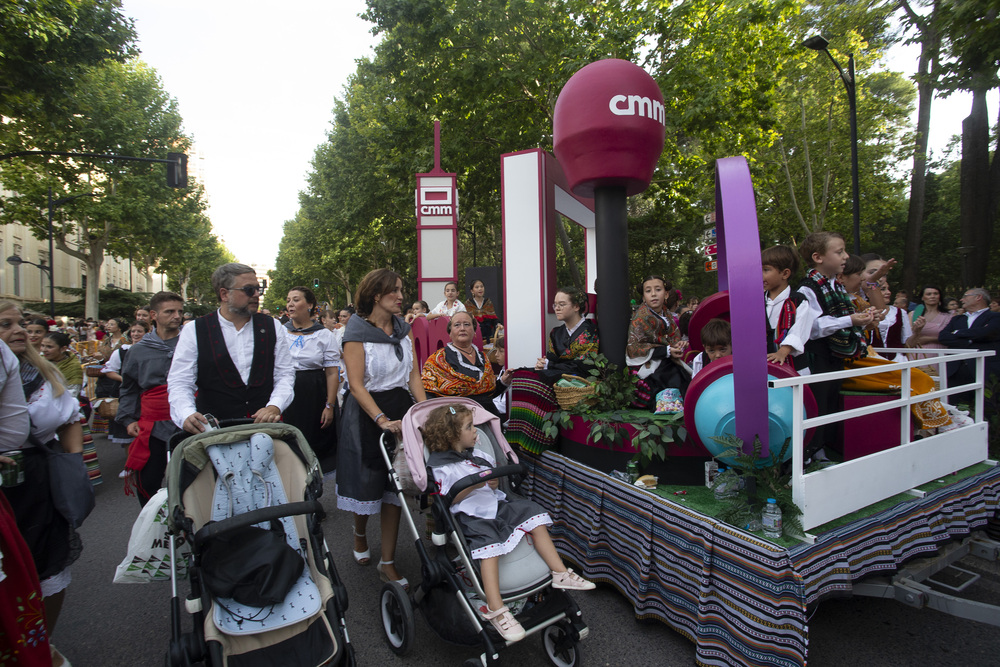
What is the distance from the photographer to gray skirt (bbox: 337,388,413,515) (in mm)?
3648

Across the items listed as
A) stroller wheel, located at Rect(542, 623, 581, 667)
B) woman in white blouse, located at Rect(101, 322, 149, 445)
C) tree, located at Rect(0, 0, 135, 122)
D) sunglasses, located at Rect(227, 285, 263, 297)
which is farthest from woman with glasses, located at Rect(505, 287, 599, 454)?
tree, located at Rect(0, 0, 135, 122)

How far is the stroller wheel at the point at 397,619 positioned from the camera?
2.94 meters

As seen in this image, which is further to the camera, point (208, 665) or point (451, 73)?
point (451, 73)

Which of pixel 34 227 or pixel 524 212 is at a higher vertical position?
pixel 34 227

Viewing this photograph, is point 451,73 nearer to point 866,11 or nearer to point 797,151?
point 866,11

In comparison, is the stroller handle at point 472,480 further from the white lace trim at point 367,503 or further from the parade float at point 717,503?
the parade float at point 717,503

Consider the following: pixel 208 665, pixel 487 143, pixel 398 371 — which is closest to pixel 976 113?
pixel 487 143

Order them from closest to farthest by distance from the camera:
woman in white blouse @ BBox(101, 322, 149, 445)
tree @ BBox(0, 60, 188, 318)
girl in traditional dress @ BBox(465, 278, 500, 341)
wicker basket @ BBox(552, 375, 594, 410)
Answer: wicker basket @ BBox(552, 375, 594, 410), woman in white blouse @ BBox(101, 322, 149, 445), girl in traditional dress @ BBox(465, 278, 500, 341), tree @ BBox(0, 60, 188, 318)

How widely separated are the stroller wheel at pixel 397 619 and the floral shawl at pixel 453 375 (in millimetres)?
1706

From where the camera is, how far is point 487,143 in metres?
15.0

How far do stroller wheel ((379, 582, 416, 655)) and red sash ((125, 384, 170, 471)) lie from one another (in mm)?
2017

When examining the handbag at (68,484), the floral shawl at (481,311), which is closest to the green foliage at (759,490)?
the handbag at (68,484)

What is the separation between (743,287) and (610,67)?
103 inches

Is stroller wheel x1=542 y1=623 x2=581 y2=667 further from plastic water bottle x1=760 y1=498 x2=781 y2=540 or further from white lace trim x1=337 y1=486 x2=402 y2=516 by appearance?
white lace trim x1=337 y1=486 x2=402 y2=516
